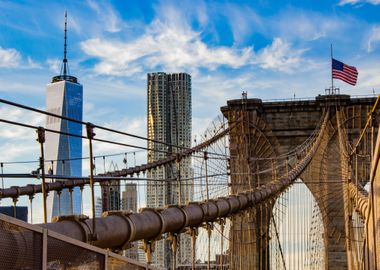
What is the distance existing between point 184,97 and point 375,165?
215 feet

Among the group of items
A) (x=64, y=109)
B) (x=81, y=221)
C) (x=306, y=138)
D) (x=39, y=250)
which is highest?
(x=64, y=109)

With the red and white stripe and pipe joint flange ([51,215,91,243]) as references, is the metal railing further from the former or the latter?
the red and white stripe

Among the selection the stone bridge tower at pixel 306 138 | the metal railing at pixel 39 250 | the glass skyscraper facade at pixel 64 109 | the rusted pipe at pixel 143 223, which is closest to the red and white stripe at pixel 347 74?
the stone bridge tower at pixel 306 138

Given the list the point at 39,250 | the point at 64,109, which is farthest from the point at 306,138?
the point at 64,109

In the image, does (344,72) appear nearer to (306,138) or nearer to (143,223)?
(306,138)

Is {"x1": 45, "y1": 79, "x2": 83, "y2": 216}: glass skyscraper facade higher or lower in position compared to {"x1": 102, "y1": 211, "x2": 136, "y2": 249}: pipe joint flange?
higher

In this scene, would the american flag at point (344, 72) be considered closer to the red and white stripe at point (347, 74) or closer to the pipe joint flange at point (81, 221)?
the red and white stripe at point (347, 74)

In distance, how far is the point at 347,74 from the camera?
29.3 metres

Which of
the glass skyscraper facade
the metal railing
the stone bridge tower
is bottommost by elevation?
the metal railing

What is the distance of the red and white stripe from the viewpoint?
95.1 feet

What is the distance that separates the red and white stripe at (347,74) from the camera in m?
29.0

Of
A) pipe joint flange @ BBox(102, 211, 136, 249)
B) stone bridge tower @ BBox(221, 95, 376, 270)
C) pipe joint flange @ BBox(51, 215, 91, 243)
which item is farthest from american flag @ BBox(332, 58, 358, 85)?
pipe joint flange @ BBox(51, 215, 91, 243)

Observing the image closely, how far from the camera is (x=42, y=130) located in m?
5.73

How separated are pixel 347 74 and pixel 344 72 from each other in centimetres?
14
